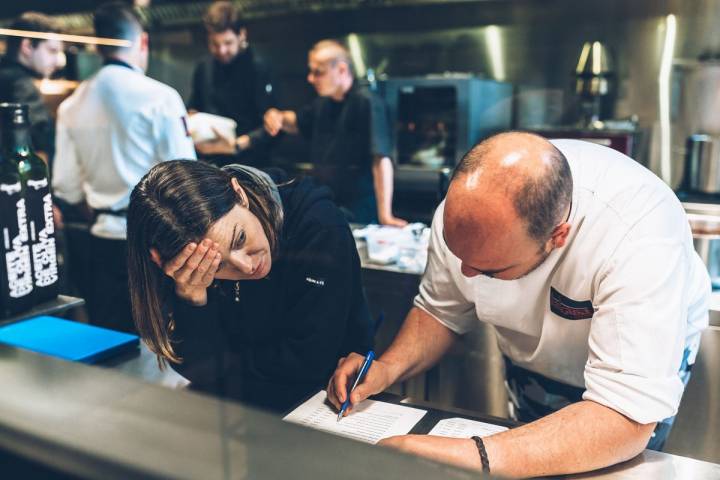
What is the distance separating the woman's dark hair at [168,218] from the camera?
1015mm

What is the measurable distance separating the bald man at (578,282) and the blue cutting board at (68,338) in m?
0.40

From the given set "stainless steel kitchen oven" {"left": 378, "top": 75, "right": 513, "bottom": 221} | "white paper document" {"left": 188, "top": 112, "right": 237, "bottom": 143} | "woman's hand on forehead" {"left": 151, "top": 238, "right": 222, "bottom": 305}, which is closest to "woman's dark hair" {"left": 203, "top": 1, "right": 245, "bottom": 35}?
"stainless steel kitchen oven" {"left": 378, "top": 75, "right": 513, "bottom": 221}

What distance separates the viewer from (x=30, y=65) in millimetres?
1480

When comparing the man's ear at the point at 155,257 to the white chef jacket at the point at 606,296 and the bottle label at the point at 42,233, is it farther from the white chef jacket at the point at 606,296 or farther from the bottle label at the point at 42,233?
the white chef jacket at the point at 606,296

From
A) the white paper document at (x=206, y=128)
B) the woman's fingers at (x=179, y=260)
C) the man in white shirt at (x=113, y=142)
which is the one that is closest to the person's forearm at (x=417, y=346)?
the woman's fingers at (x=179, y=260)

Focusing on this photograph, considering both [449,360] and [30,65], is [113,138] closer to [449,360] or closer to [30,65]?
[30,65]

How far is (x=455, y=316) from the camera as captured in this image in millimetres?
1334

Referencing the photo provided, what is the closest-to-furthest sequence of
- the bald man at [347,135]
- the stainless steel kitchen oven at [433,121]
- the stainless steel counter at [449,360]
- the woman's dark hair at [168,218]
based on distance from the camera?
1. the woman's dark hair at [168,218]
2. the stainless steel counter at [449,360]
3. the bald man at [347,135]
4. the stainless steel kitchen oven at [433,121]

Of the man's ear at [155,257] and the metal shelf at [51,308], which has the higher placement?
the man's ear at [155,257]

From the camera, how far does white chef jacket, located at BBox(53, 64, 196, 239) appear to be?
1.56 meters

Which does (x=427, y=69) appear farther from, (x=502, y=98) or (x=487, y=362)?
(x=487, y=362)

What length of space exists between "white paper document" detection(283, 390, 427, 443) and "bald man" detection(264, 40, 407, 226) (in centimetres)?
133

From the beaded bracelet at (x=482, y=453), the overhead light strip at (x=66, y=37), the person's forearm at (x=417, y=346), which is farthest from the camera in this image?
the overhead light strip at (x=66, y=37)

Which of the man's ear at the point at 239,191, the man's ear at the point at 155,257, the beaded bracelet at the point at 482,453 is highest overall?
the man's ear at the point at 239,191
